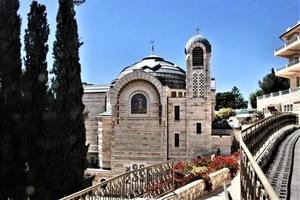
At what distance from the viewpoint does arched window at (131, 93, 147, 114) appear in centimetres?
3426

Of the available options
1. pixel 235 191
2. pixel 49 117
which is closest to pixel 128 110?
pixel 49 117

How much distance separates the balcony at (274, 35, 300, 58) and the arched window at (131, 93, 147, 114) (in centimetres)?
1507

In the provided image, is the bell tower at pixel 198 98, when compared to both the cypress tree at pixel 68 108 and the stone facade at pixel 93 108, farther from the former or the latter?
the cypress tree at pixel 68 108

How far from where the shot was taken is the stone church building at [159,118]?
109ft

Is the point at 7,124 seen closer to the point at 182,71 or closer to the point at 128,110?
the point at 128,110

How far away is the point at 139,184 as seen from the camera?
9.85 meters

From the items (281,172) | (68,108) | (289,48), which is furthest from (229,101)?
(281,172)

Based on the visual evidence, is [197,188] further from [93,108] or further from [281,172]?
[93,108]

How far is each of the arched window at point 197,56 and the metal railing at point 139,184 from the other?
23.5 meters

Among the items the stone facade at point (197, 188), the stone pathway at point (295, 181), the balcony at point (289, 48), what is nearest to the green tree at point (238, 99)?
the balcony at point (289, 48)

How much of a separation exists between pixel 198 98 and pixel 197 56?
4147mm

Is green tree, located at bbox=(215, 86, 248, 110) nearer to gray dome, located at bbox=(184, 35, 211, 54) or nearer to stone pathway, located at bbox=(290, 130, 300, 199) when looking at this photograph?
gray dome, located at bbox=(184, 35, 211, 54)

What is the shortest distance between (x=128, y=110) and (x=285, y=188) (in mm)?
29635

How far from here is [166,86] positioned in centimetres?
3356
